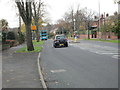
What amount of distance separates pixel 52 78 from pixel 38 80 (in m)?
0.71

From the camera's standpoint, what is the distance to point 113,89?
546 centimetres

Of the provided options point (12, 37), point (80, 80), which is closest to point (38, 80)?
point (80, 80)

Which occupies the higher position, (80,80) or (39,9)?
(39,9)

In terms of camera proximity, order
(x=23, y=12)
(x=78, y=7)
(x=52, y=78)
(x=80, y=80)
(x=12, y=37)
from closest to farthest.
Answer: (x=80, y=80), (x=52, y=78), (x=23, y=12), (x=12, y=37), (x=78, y=7)

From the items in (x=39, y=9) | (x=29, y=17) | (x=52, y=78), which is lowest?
(x=52, y=78)

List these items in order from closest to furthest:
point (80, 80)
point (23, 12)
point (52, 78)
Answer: point (80, 80), point (52, 78), point (23, 12)

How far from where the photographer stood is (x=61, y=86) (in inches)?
237

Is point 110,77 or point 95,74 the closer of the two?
point 110,77

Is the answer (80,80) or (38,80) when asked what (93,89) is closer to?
(80,80)

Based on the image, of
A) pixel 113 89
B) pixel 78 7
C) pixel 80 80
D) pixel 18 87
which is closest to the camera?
pixel 113 89

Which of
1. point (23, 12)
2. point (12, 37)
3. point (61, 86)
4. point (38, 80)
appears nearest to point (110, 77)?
point (61, 86)

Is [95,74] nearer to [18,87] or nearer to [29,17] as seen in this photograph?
[18,87]

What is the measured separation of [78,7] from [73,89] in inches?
2135

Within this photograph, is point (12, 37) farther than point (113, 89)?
Yes
